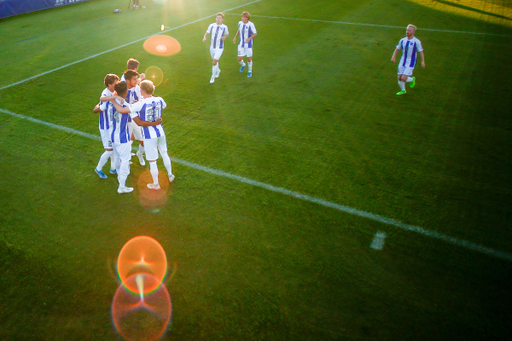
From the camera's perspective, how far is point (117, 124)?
6.00 meters

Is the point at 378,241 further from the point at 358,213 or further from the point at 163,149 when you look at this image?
the point at 163,149

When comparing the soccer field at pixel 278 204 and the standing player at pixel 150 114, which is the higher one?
the standing player at pixel 150 114

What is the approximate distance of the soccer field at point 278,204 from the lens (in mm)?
4398

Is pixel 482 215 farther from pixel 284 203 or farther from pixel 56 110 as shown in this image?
pixel 56 110

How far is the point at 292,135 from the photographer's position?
827 cm

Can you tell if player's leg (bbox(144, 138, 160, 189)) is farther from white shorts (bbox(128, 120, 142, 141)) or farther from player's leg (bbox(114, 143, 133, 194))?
white shorts (bbox(128, 120, 142, 141))

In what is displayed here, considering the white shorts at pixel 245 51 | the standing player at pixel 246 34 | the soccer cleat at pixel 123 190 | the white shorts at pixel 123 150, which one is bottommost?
the soccer cleat at pixel 123 190

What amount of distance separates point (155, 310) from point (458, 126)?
320 inches

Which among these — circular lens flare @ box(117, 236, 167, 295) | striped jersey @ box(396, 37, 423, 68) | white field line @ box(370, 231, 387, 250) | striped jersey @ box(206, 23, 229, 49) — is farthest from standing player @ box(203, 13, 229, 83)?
white field line @ box(370, 231, 387, 250)

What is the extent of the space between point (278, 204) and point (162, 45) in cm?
1116

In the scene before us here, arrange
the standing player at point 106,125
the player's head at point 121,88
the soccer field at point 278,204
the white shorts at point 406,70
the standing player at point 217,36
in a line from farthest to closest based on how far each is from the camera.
A: 1. the standing player at point 217,36
2. the white shorts at point 406,70
3. the standing player at point 106,125
4. the player's head at point 121,88
5. the soccer field at point 278,204

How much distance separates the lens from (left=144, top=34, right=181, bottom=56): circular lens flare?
13.8 meters

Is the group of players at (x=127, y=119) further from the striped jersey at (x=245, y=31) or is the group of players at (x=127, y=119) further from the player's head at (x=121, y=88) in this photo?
the striped jersey at (x=245, y=31)

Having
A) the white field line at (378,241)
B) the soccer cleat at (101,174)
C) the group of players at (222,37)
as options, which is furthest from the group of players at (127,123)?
the group of players at (222,37)
